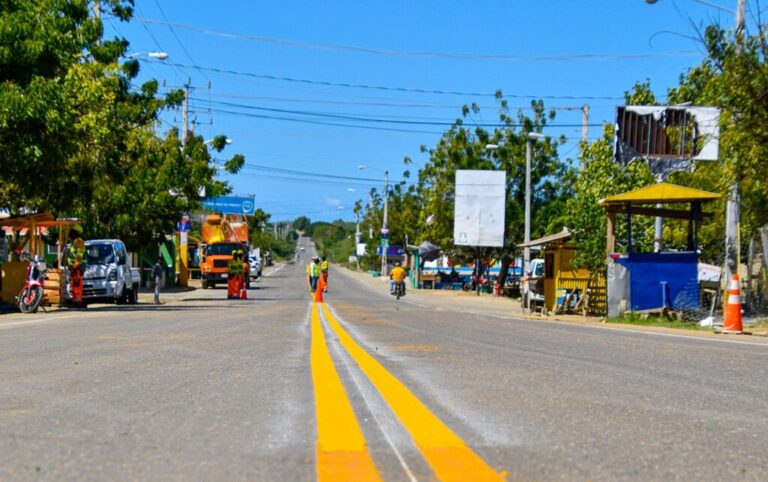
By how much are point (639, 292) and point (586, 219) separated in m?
6.37

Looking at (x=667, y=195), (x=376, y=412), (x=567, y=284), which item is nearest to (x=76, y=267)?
(x=567, y=284)

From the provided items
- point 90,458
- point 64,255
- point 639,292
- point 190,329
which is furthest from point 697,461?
point 64,255

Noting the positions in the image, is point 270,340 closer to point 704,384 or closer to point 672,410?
point 704,384

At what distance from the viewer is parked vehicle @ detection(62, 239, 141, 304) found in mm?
28266

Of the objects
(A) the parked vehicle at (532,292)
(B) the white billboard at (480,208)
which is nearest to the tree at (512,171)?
(B) the white billboard at (480,208)

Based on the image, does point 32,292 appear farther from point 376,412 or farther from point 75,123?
point 376,412

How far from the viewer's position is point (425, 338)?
12883 millimetres

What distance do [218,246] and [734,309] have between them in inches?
1482

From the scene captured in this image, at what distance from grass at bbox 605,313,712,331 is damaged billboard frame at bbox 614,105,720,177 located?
5601 millimetres

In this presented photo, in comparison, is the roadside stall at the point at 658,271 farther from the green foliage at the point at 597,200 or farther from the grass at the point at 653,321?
the green foliage at the point at 597,200

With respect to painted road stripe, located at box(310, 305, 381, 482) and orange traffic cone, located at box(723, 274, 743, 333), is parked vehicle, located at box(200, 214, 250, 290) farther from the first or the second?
painted road stripe, located at box(310, 305, 381, 482)

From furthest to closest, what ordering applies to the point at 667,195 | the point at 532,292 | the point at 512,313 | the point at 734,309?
1. the point at 532,292
2. the point at 512,313
3. the point at 667,195
4. the point at 734,309

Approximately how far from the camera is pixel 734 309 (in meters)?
16.1

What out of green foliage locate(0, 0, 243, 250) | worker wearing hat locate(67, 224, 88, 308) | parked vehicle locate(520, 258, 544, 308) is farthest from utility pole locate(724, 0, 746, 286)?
worker wearing hat locate(67, 224, 88, 308)
